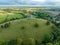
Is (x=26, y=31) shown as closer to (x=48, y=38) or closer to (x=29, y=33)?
(x=29, y=33)

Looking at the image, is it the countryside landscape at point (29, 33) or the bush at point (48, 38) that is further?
the bush at point (48, 38)

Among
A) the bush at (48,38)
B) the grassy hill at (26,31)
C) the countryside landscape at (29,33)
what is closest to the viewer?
the countryside landscape at (29,33)

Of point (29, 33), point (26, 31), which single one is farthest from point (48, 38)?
point (26, 31)

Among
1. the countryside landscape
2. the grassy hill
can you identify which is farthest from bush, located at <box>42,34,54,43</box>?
the grassy hill

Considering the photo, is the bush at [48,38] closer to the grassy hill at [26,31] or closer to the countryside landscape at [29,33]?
the countryside landscape at [29,33]

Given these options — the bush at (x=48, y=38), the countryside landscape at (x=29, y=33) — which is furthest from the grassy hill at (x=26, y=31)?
the bush at (x=48, y=38)

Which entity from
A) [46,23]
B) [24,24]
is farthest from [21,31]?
[46,23]

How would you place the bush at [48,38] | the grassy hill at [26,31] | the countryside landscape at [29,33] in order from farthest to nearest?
the grassy hill at [26,31] < the bush at [48,38] < the countryside landscape at [29,33]

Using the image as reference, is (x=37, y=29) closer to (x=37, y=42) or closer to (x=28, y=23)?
(x=28, y=23)

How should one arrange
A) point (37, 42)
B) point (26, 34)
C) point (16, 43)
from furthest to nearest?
point (26, 34)
point (37, 42)
point (16, 43)

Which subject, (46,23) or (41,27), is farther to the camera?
(46,23)
